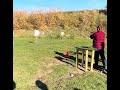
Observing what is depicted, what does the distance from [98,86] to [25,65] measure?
179 inches

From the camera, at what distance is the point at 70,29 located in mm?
33188

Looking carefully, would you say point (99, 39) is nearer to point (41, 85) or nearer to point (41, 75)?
point (41, 75)

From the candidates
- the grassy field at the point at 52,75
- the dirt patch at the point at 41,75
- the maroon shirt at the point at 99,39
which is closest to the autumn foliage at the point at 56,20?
the grassy field at the point at 52,75

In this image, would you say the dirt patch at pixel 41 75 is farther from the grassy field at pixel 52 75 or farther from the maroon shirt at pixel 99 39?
the maroon shirt at pixel 99 39

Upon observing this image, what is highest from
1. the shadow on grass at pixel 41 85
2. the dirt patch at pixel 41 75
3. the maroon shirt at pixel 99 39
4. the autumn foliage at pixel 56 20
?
the autumn foliage at pixel 56 20

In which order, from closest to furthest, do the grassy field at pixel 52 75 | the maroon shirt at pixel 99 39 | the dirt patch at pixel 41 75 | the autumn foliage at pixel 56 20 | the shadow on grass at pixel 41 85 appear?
the grassy field at pixel 52 75 < the shadow on grass at pixel 41 85 < the dirt patch at pixel 41 75 < the maroon shirt at pixel 99 39 < the autumn foliage at pixel 56 20

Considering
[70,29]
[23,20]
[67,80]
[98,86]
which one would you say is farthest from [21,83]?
[23,20]

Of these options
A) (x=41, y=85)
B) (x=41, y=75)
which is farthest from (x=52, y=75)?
(x=41, y=85)

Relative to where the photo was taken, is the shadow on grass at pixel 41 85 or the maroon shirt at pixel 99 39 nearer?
the shadow on grass at pixel 41 85

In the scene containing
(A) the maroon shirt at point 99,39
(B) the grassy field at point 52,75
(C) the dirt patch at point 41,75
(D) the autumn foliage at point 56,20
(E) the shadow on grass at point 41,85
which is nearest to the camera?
(B) the grassy field at point 52,75

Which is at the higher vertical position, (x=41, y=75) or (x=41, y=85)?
(x=41, y=75)

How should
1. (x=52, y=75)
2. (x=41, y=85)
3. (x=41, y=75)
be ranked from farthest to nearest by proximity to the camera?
(x=41, y=75) < (x=52, y=75) < (x=41, y=85)

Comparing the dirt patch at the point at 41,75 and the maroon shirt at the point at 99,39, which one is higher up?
the maroon shirt at the point at 99,39
